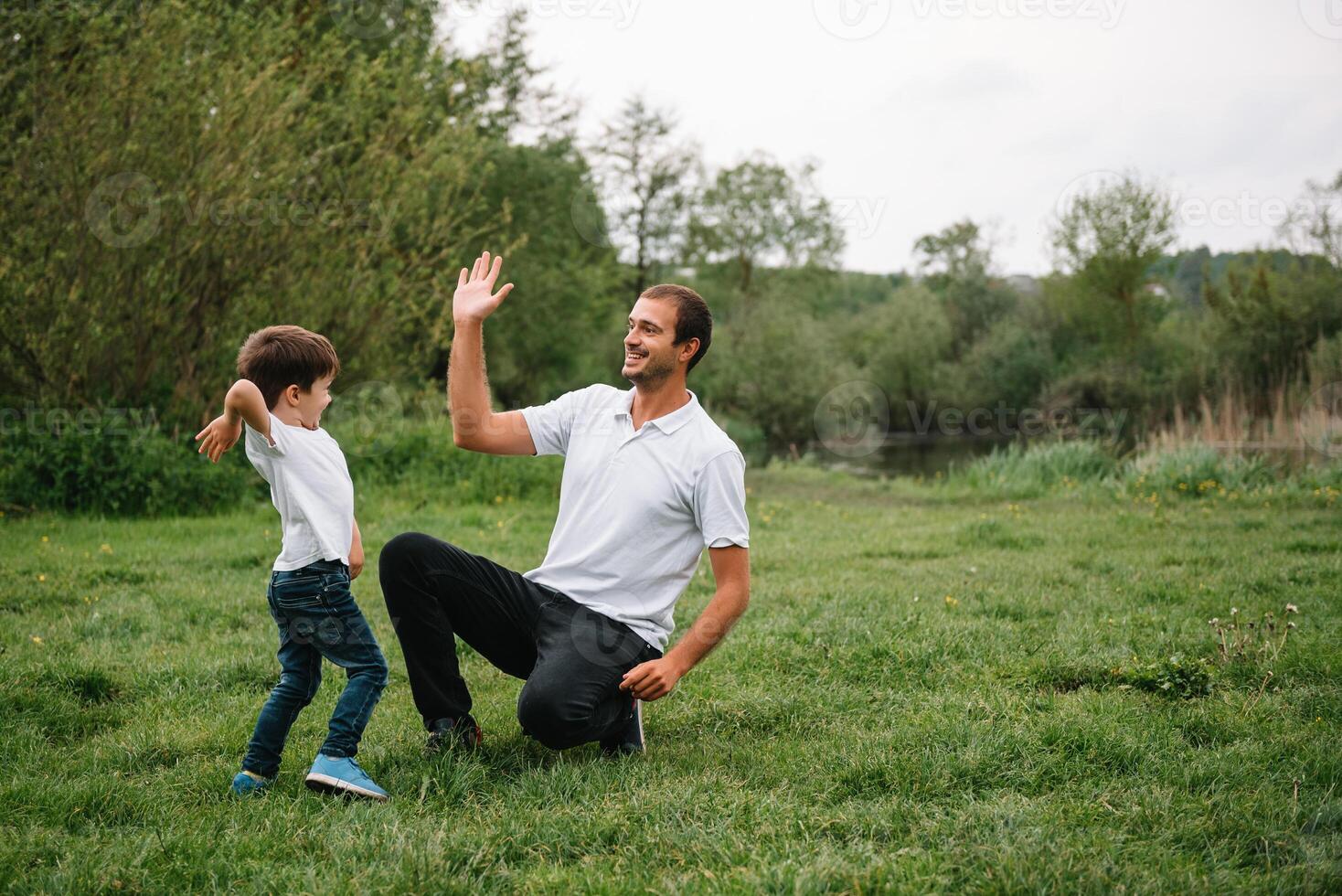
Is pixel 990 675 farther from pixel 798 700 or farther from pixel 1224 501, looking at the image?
pixel 1224 501

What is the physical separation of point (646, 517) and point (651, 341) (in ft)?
2.01

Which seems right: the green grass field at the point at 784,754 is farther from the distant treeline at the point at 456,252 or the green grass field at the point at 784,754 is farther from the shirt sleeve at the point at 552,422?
the distant treeline at the point at 456,252

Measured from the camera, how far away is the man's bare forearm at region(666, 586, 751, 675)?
3.18 meters

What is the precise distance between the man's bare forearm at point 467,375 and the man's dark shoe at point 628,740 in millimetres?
1137

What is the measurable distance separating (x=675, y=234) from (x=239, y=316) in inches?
1091

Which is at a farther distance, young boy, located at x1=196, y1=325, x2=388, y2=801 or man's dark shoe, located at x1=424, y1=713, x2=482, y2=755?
man's dark shoe, located at x1=424, y1=713, x2=482, y2=755

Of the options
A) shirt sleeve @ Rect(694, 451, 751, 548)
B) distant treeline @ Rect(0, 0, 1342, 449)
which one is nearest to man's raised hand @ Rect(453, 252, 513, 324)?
shirt sleeve @ Rect(694, 451, 751, 548)

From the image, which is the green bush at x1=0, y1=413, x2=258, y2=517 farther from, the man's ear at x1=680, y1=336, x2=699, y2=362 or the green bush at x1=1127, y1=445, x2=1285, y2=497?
the green bush at x1=1127, y1=445, x2=1285, y2=497

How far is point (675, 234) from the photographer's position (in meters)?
37.3

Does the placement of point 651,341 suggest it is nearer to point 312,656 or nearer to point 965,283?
point 312,656

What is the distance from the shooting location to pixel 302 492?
3.16 m

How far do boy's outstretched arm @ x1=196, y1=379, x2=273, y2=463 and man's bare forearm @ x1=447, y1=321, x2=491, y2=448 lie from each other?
1.95 ft

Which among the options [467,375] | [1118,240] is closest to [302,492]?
[467,375]

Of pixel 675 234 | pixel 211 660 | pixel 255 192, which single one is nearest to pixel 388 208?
pixel 255 192
